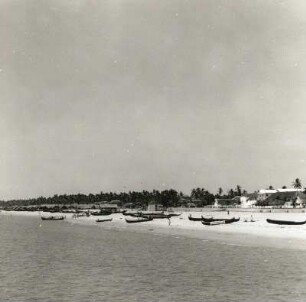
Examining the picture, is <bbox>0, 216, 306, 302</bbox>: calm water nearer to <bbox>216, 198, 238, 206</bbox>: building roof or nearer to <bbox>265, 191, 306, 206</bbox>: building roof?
<bbox>265, 191, 306, 206</bbox>: building roof

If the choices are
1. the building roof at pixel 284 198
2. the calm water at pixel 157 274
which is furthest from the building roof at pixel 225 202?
the calm water at pixel 157 274

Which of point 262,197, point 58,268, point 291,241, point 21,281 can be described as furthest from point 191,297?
point 262,197

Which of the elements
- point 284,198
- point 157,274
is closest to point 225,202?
point 284,198

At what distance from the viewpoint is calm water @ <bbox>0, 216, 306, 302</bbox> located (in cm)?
2234

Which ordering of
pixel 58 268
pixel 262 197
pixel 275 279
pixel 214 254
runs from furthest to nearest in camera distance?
pixel 262 197
pixel 214 254
pixel 58 268
pixel 275 279

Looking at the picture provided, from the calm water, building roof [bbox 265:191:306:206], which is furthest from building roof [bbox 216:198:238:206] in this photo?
the calm water

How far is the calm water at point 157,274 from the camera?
22.3 m

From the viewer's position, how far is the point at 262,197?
167 meters

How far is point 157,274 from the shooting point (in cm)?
2830

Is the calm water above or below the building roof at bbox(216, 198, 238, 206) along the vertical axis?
below

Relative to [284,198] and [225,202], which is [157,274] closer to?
[284,198]

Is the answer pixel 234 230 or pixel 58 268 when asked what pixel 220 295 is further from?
pixel 234 230

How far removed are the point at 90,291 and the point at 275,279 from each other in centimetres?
1012

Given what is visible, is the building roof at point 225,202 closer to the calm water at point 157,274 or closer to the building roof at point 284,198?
the building roof at point 284,198
